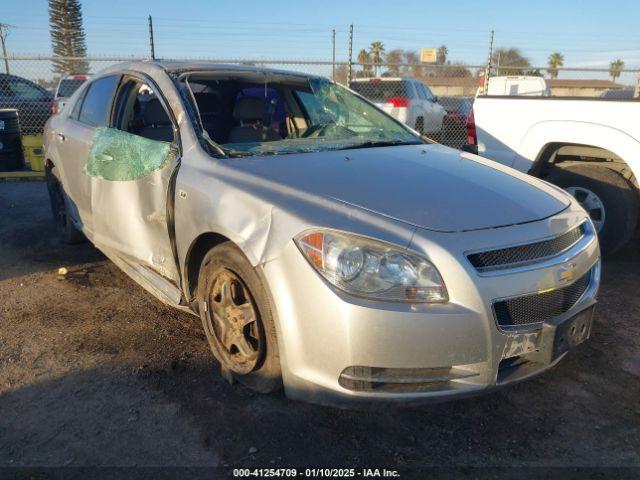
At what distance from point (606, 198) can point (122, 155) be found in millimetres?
3951

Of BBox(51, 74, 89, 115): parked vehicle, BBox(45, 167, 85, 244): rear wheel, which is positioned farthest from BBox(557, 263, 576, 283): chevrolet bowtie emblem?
BBox(51, 74, 89, 115): parked vehicle

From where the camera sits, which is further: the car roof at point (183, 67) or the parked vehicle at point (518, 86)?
the parked vehicle at point (518, 86)

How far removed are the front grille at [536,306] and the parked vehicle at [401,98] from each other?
9605mm

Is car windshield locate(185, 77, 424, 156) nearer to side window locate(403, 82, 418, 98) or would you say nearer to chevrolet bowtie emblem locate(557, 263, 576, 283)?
chevrolet bowtie emblem locate(557, 263, 576, 283)

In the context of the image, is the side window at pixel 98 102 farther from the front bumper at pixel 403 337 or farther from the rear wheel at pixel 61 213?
the front bumper at pixel 403 337

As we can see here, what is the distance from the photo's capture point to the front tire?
2365 mm

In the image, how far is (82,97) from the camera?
14.6 ft

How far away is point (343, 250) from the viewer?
2098 mm

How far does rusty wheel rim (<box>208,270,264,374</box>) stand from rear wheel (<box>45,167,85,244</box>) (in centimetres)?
273

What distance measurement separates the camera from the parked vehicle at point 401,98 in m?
11.9

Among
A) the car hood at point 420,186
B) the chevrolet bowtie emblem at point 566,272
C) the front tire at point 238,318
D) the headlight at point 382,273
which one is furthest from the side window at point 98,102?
the chevrolet bowtie emblem at point 566,272

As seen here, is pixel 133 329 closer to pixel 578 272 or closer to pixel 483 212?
pixel 483 212

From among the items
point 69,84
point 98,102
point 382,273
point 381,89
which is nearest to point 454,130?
point 381,89

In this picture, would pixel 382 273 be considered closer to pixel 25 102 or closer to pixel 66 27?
pixel 25 102
